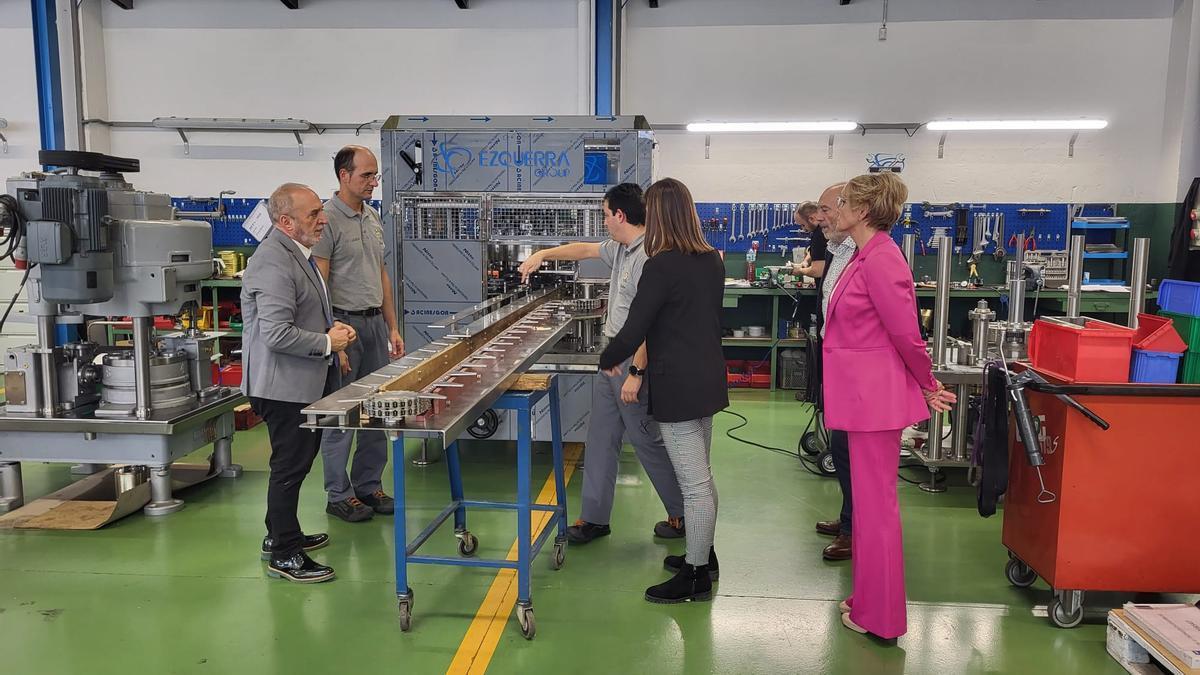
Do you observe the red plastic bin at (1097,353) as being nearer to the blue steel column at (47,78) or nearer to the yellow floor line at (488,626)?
the yellow floor line at (488,626)

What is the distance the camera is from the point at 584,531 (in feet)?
12.6

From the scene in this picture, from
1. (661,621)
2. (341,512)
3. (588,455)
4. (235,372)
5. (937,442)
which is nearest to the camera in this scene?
(661,621)

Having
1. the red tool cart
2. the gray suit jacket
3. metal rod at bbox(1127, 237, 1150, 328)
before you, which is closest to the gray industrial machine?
the gray suit jacket

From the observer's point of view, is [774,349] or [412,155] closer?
[412,155]

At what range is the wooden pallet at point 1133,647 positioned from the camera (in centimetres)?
259

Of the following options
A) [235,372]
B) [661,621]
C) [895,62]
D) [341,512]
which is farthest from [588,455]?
[895,62]

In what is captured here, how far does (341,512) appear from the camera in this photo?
4105 millimetres

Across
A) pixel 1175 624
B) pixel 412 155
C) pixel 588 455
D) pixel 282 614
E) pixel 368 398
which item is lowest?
pixel 282 614

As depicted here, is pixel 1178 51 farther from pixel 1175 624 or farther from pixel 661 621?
pixel 661 621

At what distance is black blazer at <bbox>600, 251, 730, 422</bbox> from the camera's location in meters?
2.91

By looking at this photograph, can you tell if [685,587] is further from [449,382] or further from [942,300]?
[942,300]

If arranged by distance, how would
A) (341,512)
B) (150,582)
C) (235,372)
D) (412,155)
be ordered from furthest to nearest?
(235,372) → (412,155) → (341,512) → (150,582)

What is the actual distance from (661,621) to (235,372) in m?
4.98

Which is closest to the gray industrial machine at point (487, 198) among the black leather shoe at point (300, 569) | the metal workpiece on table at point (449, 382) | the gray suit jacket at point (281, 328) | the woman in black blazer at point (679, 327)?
the metal workpiece on table at point (449, 382)
